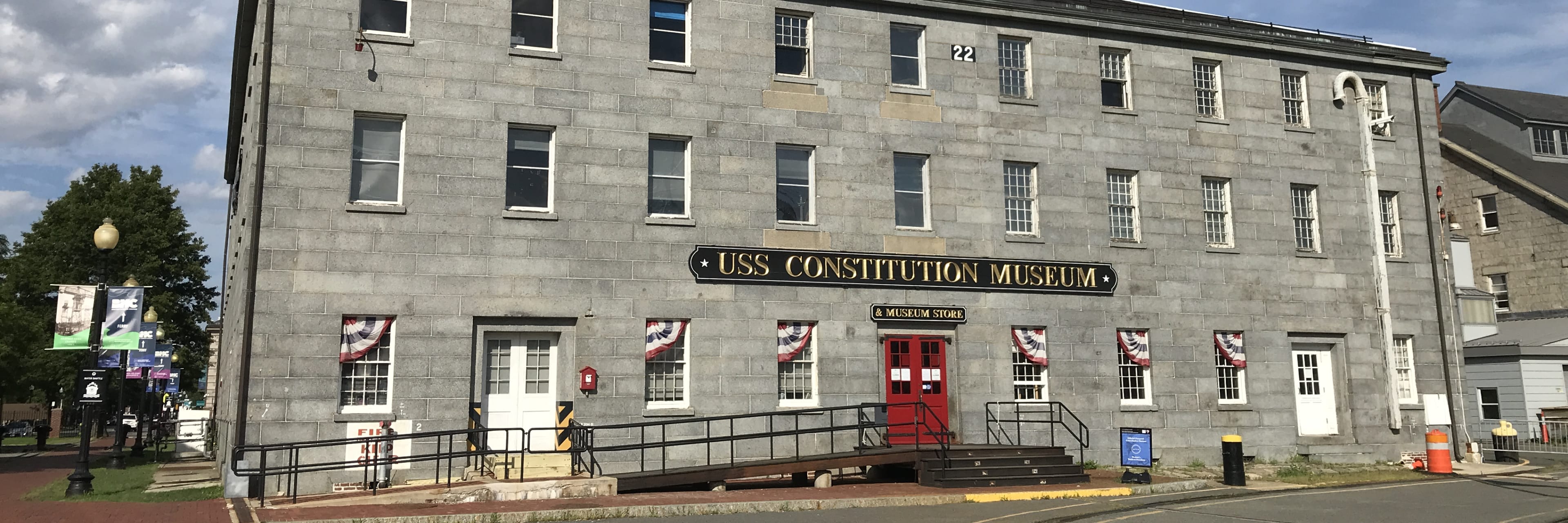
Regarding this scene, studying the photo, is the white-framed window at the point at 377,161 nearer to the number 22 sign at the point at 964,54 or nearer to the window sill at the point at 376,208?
the window sill at the point at 376,208

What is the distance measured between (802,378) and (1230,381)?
34.7 feet

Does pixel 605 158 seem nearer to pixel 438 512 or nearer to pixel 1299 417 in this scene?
pixel 438 512

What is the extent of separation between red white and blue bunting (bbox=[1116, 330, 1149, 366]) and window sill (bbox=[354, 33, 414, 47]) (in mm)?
15889

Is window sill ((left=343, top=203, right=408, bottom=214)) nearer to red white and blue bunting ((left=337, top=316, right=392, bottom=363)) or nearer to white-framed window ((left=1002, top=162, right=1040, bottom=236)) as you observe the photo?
red white and blue bunting ((left=337, top=316, right=392, bottom=363))

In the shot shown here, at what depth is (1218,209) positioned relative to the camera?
2561cm

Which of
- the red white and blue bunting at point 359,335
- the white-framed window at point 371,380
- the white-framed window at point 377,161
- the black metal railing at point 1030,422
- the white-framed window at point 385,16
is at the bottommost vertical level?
the black metal railing at point 1030,422

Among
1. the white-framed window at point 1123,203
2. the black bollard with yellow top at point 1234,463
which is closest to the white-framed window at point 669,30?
the white-framed window at point 1123,203

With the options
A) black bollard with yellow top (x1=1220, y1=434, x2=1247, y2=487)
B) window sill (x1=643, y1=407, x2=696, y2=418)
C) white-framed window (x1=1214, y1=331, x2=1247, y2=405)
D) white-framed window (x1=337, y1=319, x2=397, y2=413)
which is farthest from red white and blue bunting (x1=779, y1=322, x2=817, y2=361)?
white-framed window (x1=1214, y1=331, x2=1247, y2=405)

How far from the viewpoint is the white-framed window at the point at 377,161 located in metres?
19.3

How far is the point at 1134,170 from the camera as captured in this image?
2478 centimetres

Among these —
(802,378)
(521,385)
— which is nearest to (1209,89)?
(802,378)

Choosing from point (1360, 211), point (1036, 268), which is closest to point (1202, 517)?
point (1036, 268)

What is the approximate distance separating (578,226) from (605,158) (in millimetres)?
1428

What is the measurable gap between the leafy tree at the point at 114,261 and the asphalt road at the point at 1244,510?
1905 inches
